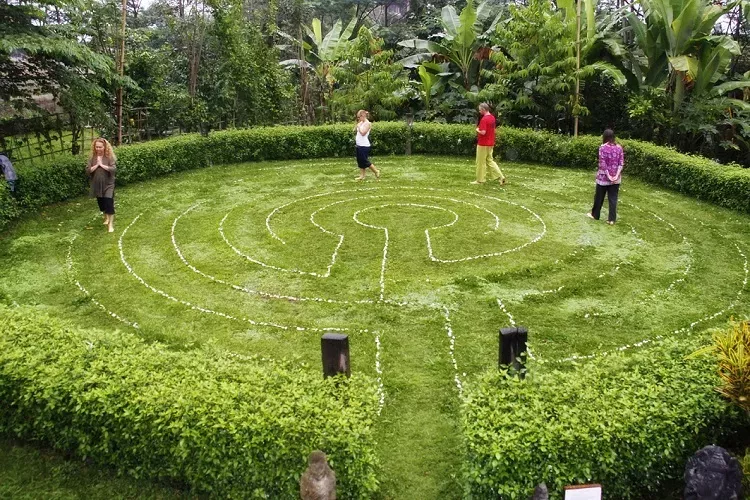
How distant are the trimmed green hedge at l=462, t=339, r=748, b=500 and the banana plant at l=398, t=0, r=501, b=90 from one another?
14804mm

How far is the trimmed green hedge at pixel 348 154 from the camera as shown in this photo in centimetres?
1266

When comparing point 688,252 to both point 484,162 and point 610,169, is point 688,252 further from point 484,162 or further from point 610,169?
point 484,162

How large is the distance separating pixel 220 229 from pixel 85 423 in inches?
260

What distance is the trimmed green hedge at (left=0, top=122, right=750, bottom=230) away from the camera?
12656mm

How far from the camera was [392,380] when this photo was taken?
679 cm

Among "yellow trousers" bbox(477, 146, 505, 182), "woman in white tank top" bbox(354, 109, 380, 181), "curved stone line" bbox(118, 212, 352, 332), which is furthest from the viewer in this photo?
"woman in white tank top" bbox(354, 109, 380, 181)

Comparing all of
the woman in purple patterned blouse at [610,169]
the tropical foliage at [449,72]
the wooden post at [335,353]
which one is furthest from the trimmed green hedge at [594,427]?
the tropical foliage at [449,72]

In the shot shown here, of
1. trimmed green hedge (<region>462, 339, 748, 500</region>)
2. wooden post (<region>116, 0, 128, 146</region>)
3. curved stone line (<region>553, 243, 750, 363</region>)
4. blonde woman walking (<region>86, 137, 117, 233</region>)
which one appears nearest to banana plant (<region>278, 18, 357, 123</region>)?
wooden post (<region>116, 0, 128, 146</region>)

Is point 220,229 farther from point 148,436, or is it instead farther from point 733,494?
point 733,494

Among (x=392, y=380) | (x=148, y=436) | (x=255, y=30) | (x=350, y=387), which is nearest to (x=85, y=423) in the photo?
(x=148, y=436)

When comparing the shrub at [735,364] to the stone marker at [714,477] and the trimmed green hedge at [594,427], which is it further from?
the stone marker at [714,477]

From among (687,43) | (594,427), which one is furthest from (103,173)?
(687,43)

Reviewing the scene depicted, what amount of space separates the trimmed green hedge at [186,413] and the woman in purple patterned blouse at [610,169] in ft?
23.7

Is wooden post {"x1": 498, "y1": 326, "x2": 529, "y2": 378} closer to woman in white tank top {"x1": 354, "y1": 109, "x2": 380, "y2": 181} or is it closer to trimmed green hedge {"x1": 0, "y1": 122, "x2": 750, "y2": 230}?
trimmed green hedge {"x1": 0, "y1": 122, "x2": 750, "y2": 230}
